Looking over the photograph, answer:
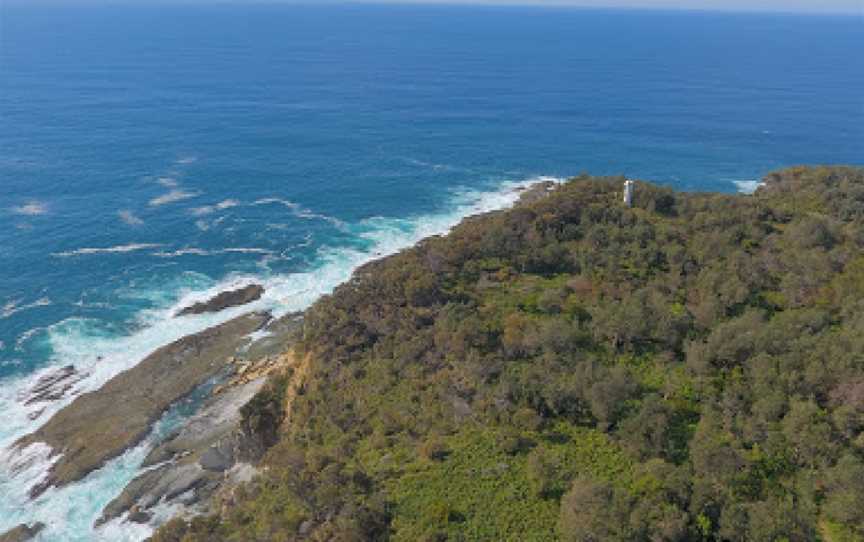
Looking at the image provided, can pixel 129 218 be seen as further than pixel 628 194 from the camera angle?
Yes

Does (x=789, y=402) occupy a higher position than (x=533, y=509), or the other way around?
(x=789, y=402)

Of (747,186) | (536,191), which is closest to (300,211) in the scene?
(536,191)

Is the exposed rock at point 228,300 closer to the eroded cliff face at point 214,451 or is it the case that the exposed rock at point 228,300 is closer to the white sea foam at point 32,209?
the eroded cliff face at point 214,451

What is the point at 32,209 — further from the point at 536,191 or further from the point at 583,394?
the point at 583,394

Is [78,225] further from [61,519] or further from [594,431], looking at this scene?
[594,431]

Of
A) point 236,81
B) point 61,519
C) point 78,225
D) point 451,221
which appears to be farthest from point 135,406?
point 236,81

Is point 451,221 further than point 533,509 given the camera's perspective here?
Yes

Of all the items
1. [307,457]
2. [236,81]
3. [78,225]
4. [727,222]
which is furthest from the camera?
[236,81]
